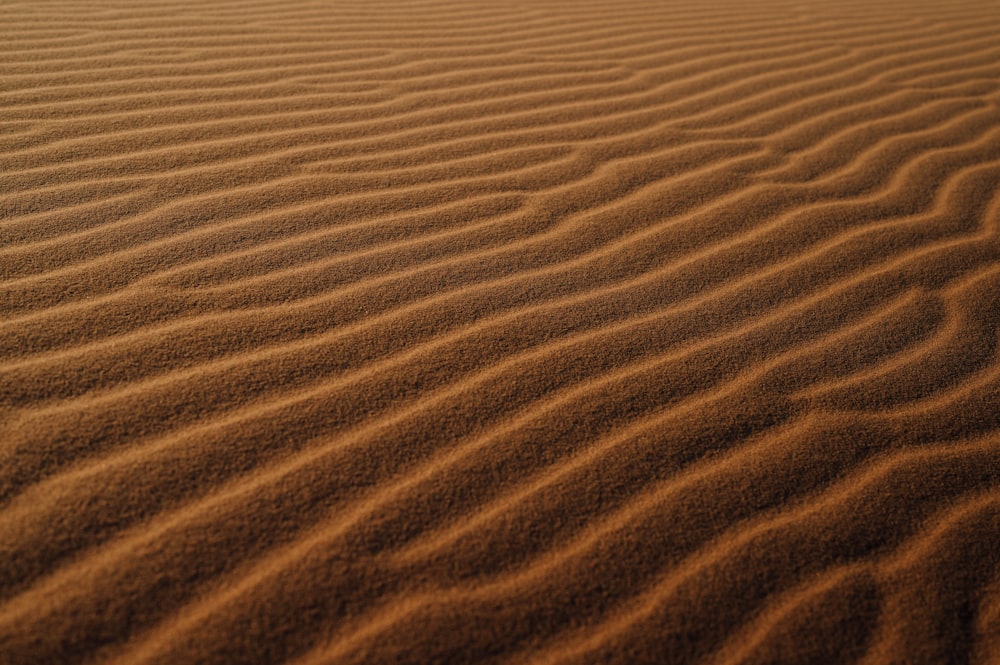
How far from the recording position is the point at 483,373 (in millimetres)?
1821

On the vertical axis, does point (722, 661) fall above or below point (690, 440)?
below

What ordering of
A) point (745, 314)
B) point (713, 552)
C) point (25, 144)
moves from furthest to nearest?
point (25, 144), point (745, 314), point (713, 552)

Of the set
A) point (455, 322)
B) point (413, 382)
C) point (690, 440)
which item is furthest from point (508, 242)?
point (690, 440)

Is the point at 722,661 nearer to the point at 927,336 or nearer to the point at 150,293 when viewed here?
A: the point at 927,336

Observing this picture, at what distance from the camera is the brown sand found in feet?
4.49

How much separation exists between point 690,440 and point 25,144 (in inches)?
96.1

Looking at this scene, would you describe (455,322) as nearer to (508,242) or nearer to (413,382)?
(413,382)

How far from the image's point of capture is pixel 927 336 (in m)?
2.07

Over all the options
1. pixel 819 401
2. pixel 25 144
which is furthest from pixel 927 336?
pixel 25 144

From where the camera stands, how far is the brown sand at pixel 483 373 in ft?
4.49

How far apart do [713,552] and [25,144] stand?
2.59 metres

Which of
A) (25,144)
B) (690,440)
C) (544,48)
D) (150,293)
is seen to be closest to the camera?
(690,440)

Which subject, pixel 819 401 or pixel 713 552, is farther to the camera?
pixel 819 401

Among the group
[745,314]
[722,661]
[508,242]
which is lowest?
[722,661]
